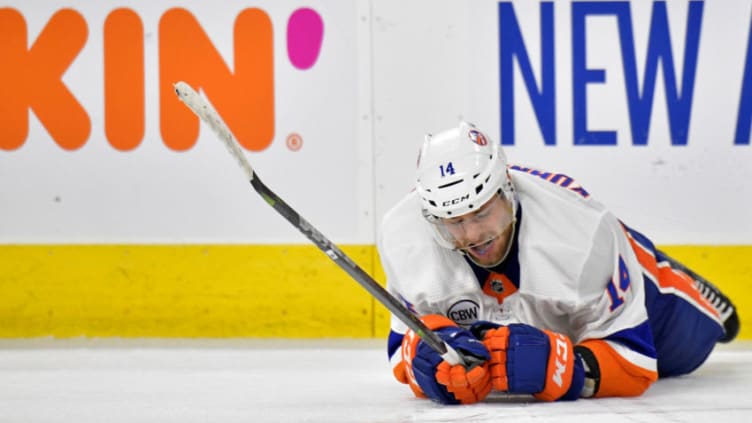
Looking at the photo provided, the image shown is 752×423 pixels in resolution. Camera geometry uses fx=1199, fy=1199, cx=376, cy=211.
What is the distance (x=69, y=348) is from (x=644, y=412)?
8.85ft

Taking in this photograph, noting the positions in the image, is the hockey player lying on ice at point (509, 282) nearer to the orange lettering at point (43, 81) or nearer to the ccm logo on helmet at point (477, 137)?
the ccm logo on helmet at point (477, 137)

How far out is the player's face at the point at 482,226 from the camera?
2.48 meters

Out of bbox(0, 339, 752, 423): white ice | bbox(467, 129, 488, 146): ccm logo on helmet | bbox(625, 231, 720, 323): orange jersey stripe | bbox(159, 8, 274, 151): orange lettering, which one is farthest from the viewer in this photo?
bbox(159, 8, 274, 151): orange lettering

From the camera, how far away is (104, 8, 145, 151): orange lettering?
4.73 meters

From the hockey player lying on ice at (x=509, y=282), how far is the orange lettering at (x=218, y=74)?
2.04m

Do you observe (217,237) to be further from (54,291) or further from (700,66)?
(700,66)

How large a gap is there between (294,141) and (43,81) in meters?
1.04

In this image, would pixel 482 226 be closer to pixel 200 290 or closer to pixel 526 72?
pixel 526 72

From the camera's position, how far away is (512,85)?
4.63m

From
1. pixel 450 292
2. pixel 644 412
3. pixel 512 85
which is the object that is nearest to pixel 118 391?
pixel 450 292

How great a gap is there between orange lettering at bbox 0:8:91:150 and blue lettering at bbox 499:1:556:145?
1.65 meters

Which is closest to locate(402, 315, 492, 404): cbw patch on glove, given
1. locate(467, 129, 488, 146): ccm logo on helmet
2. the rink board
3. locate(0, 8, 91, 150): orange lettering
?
locate(467, 129, 488, 146): ccm logo on helmet

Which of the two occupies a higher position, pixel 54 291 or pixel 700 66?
pixel 700 66

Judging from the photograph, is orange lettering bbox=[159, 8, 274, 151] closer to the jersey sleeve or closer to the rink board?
the rink board
